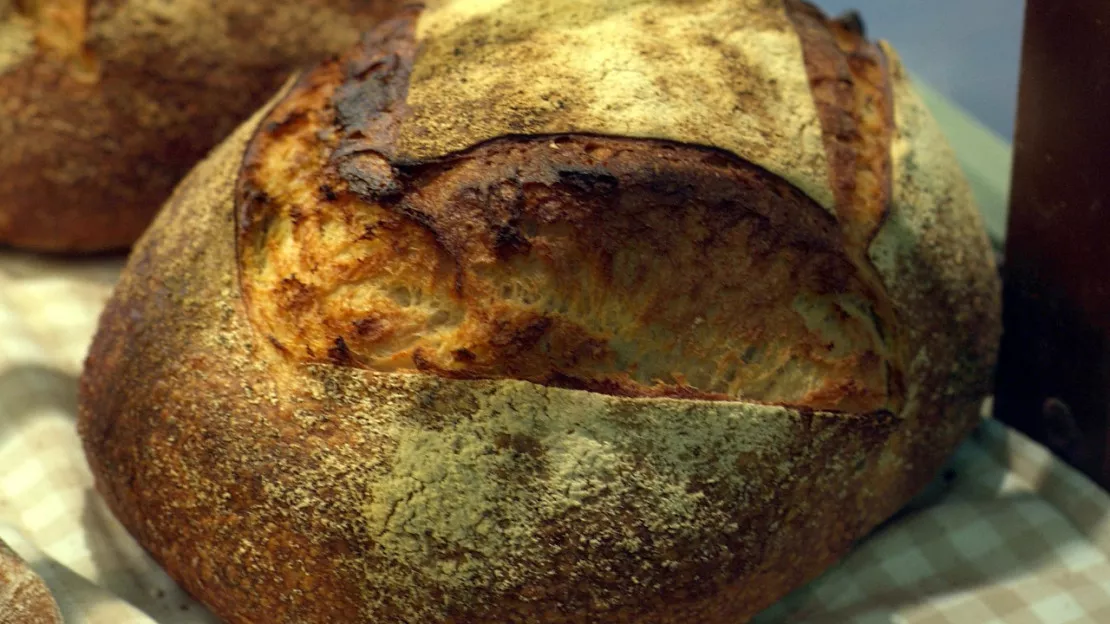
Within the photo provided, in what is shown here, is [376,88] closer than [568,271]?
No

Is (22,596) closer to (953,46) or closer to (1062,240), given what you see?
(1062,240)

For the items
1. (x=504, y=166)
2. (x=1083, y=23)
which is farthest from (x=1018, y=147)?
(x=504, y=166)

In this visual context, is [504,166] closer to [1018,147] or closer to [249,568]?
[249,568]

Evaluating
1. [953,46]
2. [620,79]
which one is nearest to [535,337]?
[620,79]

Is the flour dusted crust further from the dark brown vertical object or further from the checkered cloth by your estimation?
the checkered cloth

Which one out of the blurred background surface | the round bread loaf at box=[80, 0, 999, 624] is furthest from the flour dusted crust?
the blurred background surface

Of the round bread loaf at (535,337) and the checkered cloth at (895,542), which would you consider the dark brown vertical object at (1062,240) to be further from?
the round bread loaf at (535,337)
